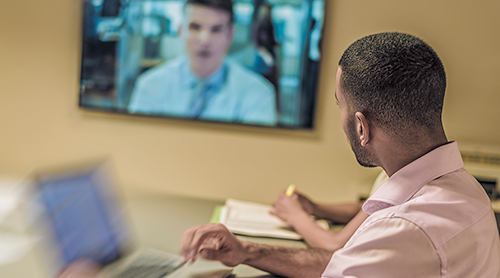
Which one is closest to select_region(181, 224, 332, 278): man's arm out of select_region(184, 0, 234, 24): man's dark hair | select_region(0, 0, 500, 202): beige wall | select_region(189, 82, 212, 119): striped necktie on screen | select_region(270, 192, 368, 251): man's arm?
select_region(270, 192, 368, 251): man's arm

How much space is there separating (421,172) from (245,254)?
1.68 feet

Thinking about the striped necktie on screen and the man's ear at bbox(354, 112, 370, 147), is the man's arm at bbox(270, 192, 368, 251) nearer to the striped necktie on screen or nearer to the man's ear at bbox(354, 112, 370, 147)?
the man's ear at bbox(354, 112, 370, 147)

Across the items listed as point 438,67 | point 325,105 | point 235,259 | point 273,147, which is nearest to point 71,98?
point 273,147

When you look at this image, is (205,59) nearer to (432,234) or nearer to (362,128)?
(362,128)

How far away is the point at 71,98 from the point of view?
7.54ft

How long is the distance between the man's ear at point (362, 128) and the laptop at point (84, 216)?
0.51 m

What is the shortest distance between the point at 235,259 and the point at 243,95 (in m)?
1.15

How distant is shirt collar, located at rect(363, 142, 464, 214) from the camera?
78 cm

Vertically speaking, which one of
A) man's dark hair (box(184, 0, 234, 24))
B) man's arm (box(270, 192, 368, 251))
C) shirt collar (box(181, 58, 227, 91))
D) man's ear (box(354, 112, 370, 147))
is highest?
man's dark hair (box(184, 0, 234, 24))

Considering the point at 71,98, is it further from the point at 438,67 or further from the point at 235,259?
the point at 438,67

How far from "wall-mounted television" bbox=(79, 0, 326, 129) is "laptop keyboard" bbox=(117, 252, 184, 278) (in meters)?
1.11

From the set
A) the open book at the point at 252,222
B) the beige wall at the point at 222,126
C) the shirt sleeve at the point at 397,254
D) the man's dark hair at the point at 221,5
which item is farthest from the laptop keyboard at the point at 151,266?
the man's dark hair at the point at 221,5

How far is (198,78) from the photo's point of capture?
212 centimetres

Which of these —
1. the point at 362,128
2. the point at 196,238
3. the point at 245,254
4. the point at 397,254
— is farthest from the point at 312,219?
the point at 397,254
